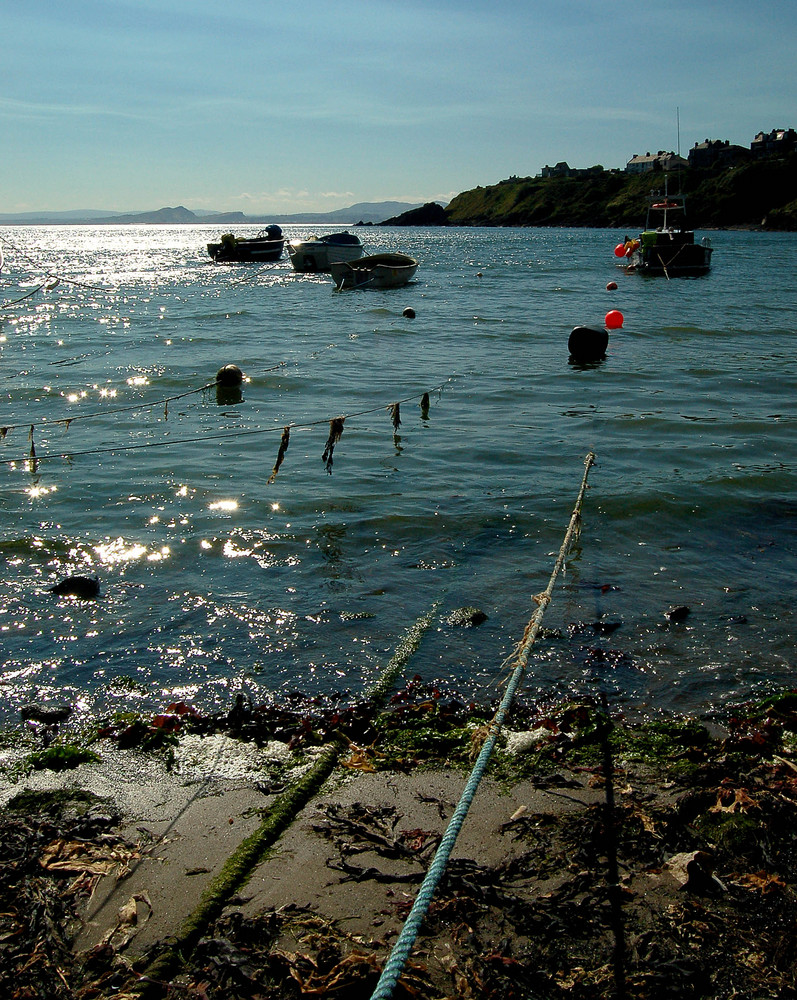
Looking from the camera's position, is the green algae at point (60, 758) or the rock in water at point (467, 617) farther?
the rock in water at point (467, 617)

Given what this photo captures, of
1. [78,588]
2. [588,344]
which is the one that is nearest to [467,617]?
[78,588]

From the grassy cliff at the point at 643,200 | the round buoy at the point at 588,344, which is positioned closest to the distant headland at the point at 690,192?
the grassy cliff at the point at 643,200

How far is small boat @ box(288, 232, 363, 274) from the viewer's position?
54531 mm

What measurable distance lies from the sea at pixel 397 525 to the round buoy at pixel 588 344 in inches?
26.3

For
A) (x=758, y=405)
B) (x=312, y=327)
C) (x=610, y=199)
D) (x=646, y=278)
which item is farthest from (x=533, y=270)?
(x=610, y=199)

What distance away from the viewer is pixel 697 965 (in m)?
3.14

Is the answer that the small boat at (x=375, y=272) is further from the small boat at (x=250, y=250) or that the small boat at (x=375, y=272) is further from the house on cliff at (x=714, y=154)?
the house on cliff at (x=714, y=154)

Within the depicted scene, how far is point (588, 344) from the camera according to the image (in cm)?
2164

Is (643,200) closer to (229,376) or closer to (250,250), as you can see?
(250,250)

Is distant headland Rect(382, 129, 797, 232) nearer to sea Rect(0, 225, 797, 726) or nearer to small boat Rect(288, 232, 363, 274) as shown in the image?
small boat Rect(288, 232, 363, 274)

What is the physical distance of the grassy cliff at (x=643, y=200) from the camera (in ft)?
412

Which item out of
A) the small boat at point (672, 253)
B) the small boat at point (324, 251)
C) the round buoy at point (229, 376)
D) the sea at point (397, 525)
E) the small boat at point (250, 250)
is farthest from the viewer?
the small boat at point (250, 250)

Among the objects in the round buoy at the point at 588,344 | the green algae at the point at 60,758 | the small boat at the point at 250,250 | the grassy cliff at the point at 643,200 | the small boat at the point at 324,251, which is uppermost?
the grassy cliff at the point at 643,200

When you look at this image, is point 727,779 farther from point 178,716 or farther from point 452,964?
point 178,716
